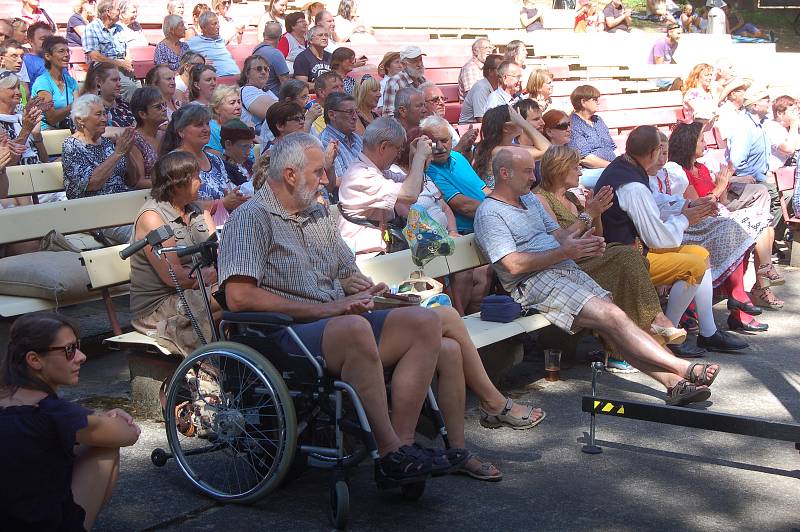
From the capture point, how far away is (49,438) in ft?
10.7

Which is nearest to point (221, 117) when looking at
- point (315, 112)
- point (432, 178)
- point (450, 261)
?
point (315, 112)

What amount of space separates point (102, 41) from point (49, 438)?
8.57 meters

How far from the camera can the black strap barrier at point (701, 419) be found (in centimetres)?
420

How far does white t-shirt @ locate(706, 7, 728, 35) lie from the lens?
71.4ft

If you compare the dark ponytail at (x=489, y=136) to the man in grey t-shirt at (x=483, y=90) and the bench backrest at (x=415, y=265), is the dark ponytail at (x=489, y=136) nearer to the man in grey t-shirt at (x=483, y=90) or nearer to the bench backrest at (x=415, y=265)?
the bench backrest at (x=415, y=265)

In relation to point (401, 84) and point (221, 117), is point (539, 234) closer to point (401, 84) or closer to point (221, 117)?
point (221, 117)

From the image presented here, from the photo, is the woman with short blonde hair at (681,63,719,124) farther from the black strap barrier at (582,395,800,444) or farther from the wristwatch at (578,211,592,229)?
the black strap barrier at (582,395,800,444)

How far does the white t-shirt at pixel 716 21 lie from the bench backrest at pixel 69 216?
17.7 metres

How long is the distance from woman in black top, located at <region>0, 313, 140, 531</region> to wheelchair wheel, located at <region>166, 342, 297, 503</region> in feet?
2.32

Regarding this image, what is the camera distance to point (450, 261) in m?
6.34

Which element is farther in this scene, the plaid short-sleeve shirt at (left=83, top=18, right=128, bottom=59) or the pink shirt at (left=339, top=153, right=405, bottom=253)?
the plaid short-sleeve shirt at (left=83, top=18, right=128, bottom=59)

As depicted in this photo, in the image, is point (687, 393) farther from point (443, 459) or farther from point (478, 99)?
point (478, 99)

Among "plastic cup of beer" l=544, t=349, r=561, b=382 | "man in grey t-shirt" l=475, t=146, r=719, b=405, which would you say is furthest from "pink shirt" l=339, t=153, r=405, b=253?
"plastic cup of beer" l=544, t=349, r=561, b=382

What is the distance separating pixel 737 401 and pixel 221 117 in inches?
165
